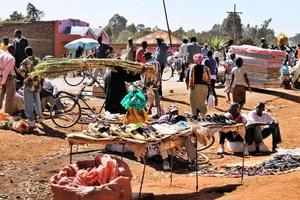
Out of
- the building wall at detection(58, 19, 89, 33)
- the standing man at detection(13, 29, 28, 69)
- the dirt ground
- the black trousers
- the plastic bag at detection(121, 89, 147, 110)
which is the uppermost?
the building wall at detection(58, 19, 89, 33)

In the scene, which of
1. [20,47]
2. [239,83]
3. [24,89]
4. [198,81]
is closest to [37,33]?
[20,47]

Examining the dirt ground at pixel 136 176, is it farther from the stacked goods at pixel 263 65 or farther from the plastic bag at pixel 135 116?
the stacked goods at pixel 263 65

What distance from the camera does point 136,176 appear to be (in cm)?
1024

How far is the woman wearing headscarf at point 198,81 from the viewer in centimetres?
1295

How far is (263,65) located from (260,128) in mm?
8461

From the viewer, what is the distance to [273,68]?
20.4 m

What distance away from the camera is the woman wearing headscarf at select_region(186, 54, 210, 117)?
13.0 m

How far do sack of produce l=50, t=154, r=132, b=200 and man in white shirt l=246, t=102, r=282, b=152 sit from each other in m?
4.99

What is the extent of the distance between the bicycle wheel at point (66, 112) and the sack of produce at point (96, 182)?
21.5ft

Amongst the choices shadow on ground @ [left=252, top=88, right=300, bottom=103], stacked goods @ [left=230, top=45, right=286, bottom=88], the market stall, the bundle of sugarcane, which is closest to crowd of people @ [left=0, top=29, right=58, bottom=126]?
the bundle of sugarcane

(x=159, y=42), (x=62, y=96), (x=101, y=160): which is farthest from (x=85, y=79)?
(x=101, y=160)

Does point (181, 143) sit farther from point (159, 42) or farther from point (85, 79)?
point (85, 79)

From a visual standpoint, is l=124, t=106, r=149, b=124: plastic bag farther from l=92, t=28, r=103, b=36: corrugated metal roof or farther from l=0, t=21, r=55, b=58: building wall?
l=92, t=28, r=103, b=36: corrugated metal roof

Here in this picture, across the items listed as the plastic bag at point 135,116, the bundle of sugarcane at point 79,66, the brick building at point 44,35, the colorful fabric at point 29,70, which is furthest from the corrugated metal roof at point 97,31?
the plastic bag at point 135,116
